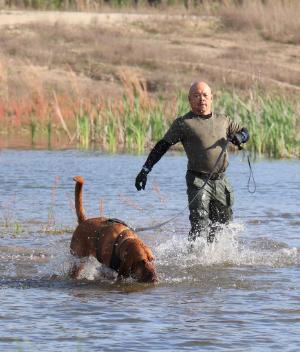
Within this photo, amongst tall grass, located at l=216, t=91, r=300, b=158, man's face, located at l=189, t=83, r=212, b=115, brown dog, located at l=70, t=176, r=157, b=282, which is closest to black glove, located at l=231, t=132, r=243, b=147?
man's face, located at l=189, t=83, r=212, b=115

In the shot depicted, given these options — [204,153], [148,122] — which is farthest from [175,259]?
[148,122]

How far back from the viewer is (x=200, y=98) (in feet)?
35.0

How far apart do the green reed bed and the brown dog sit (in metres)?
10.3

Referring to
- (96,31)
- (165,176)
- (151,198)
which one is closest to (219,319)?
(151,198)

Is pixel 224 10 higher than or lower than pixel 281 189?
higher

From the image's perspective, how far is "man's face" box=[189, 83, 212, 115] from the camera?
34.8ft

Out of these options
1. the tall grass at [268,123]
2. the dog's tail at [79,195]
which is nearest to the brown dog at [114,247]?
the dog's tail at [79,195]

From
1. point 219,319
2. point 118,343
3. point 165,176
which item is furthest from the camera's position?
point 165,176

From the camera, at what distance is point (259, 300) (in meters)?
9.53

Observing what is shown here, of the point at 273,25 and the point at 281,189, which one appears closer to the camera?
the point at 281,189

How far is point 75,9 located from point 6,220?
30006 millimetres

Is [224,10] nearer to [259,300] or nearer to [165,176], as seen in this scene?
[165,176]

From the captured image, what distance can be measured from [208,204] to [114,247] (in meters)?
1.38

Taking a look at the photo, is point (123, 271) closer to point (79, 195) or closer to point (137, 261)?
point (137, 261)
